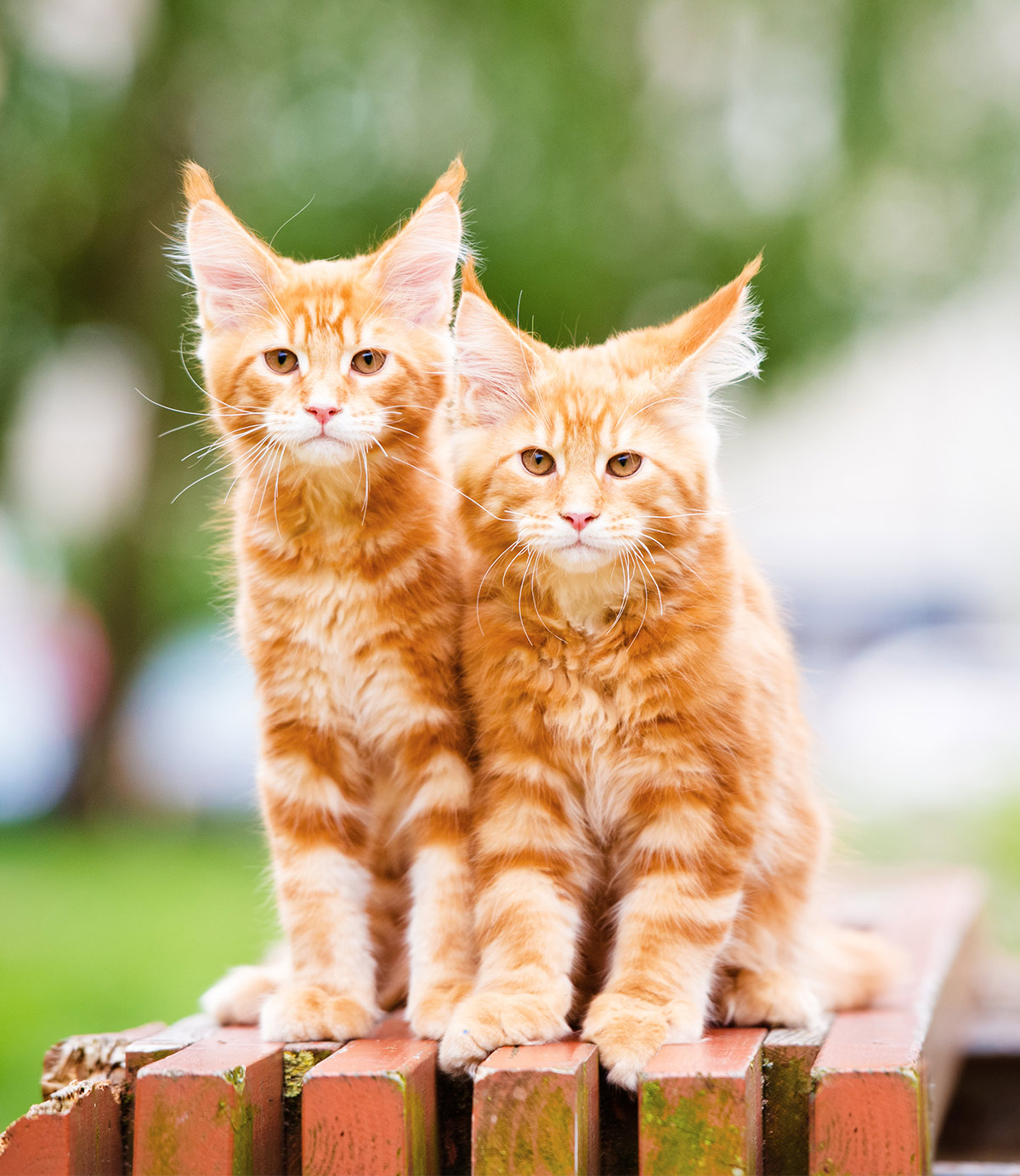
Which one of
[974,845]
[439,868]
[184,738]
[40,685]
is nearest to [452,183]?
[439,868]

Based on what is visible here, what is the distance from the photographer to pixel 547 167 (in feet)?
22.3

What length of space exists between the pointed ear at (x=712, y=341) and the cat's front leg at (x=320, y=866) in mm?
827

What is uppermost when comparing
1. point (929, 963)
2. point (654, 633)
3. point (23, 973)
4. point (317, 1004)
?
point (654, 633)

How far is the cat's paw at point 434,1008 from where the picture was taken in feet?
6.17

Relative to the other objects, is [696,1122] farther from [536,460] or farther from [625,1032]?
[536,460]

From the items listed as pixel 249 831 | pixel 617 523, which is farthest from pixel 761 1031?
pixel 249 831

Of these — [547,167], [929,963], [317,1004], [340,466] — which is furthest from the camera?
[547,167]

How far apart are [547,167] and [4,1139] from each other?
5.93 meters

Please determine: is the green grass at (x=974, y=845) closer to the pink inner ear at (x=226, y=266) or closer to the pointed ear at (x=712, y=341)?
the pointed ear at (x=712, y=341)

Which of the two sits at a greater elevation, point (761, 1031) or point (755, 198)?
point (755, 198)

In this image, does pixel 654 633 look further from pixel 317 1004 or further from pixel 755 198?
pixel 755 198

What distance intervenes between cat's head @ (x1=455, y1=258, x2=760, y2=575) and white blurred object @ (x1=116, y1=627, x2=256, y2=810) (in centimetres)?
483

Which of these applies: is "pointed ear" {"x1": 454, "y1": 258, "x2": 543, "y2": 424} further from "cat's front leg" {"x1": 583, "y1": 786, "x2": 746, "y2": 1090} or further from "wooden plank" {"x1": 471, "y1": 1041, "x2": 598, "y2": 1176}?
"wooden plank" {"x1": 471, "y1": 1041, "x2": 598, "y2": 1176}

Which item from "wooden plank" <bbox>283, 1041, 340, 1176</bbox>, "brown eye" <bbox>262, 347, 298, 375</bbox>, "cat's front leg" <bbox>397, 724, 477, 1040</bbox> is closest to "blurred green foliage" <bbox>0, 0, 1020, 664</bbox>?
"brown eye" <bbox>262, 347, 298, 375</bbox>
